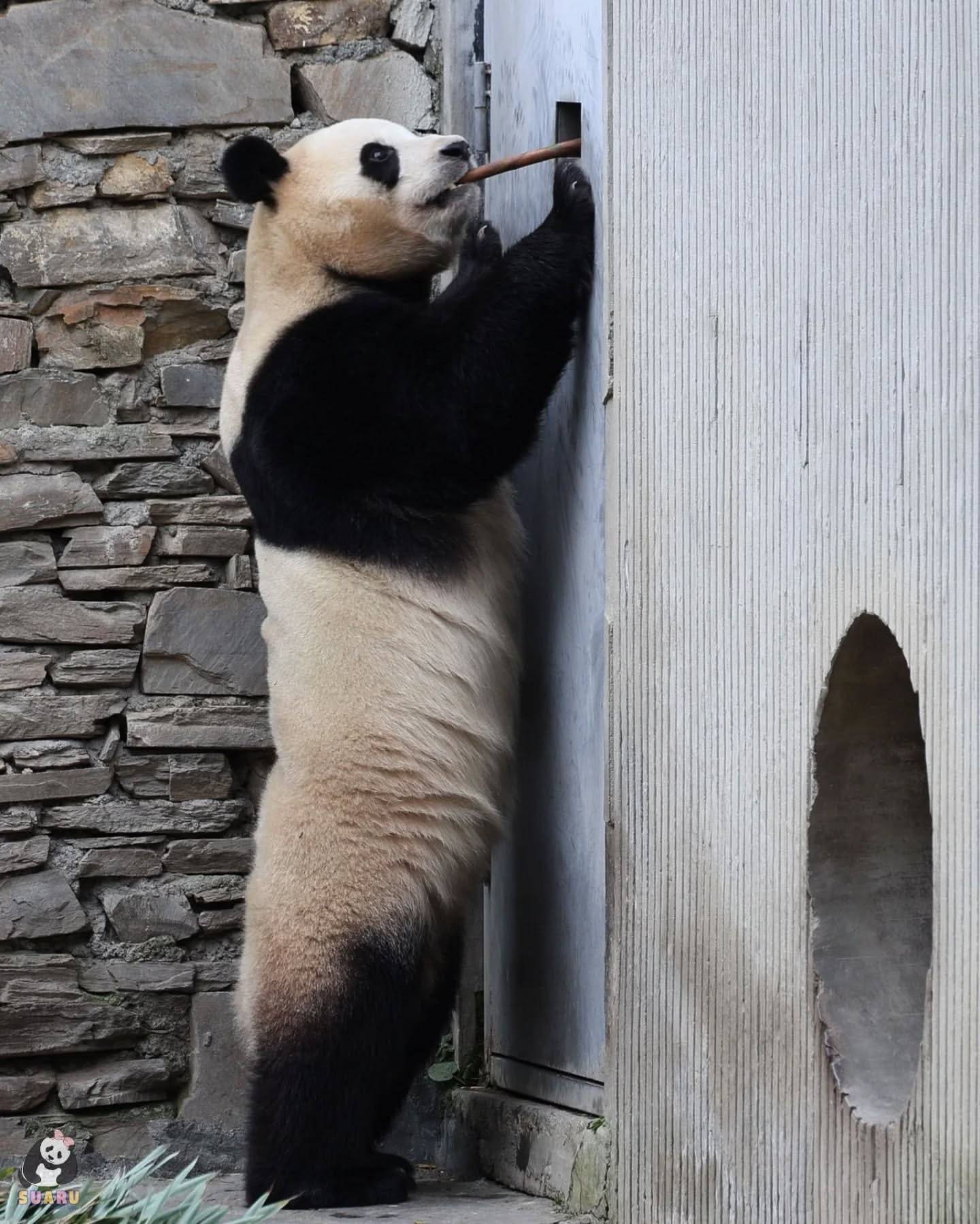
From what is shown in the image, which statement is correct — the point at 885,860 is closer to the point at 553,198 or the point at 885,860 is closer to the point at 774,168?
the point at 774,168

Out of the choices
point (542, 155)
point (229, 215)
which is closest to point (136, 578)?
point (229, 215)

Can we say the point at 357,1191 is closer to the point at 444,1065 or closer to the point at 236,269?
the point at 444,1065

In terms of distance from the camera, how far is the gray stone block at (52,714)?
397cm

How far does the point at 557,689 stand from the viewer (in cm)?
344

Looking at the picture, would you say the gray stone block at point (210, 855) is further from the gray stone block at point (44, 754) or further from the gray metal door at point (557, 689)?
the gray metal door at point (557, 689)

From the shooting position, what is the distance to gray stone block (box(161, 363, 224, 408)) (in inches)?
161

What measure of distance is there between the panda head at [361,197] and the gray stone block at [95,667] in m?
1.11

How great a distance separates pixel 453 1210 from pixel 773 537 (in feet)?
5.06

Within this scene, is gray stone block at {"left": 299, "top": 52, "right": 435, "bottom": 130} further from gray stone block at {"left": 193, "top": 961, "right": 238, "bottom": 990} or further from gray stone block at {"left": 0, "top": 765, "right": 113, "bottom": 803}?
gray stone block at {"left": 193, "top": 961, "right": 238, "bottom": 990}

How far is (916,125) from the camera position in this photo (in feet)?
6.56

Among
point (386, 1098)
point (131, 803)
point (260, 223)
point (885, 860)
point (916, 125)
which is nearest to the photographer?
point (916, 125)

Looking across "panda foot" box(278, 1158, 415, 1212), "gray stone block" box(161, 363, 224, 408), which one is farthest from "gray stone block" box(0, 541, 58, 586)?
"panda foot" box(278, 1158, 415, 1212)

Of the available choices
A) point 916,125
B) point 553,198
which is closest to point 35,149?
point 553,198

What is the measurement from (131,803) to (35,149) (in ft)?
5.51
